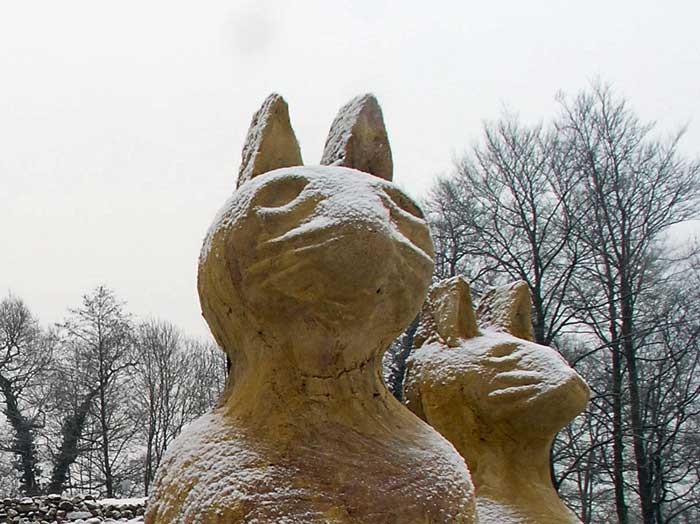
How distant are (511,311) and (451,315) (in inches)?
18.9

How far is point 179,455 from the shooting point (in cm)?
224

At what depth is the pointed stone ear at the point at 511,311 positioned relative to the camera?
4.48 meters

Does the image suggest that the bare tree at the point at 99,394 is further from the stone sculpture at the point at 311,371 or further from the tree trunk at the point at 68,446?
the stone sculpture at the point at 311,371

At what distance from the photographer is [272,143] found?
2.58 m

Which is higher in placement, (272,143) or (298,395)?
(272,143)

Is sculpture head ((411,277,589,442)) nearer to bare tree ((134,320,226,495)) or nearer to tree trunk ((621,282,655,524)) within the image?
tree trunk ((621,282,655,524))

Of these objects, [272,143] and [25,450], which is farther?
[25,450]

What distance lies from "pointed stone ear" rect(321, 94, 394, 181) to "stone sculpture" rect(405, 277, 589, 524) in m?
1.65

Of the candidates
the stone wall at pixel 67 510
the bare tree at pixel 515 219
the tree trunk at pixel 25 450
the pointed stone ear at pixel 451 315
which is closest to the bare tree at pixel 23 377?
the tree trunk at pixel 25 450

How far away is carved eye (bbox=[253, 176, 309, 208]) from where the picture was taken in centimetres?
224

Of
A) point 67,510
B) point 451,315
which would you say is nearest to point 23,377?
point 67,510

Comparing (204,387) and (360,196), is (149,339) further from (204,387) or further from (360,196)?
(360,196)

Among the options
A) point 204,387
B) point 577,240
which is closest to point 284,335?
point 577,240

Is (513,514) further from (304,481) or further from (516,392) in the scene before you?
(304,481)
